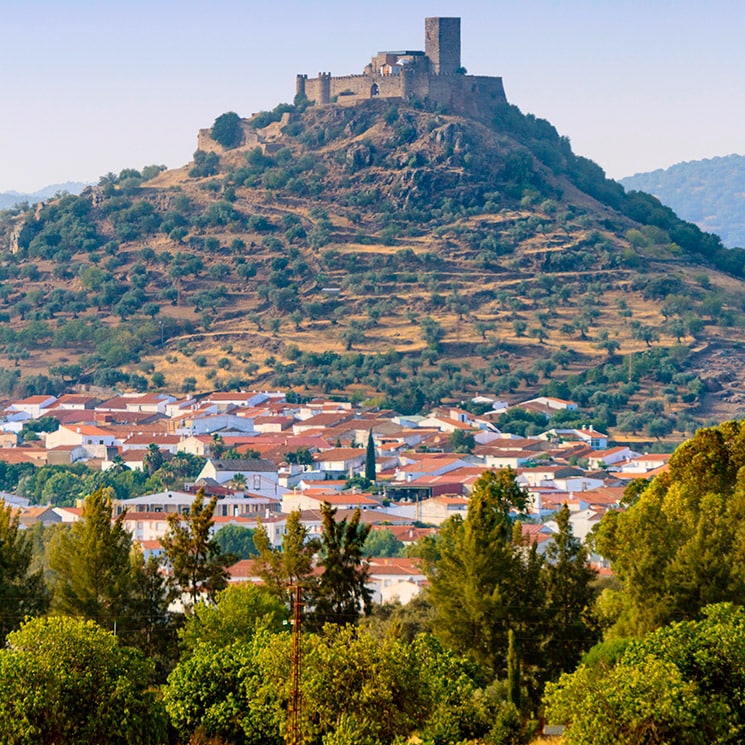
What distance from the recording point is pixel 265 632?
23.5 metres

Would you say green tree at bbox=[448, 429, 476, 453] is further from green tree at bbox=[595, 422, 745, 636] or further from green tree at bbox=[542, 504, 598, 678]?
green tree at bbox=[595, 422, 745, 636]

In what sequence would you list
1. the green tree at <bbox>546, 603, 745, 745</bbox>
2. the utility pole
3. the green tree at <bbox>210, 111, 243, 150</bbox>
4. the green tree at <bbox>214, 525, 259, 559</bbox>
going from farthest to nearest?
the green tree at <bbox>210, 111, 243, 150</bbox>
the green tree at <bbox>214, 525, 259, 559</bbox>
the utility pole
the green tree at <bbox>546, 603, 745, 745</bbox>

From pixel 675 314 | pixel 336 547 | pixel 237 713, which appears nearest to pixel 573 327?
pixel 675 314

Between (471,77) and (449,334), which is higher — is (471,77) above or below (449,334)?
above

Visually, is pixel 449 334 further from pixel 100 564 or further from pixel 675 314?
pixel 100 564

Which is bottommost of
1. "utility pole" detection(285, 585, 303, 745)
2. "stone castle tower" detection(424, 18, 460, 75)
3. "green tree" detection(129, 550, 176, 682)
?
"green tree" detection(129, 550, 176, 682)

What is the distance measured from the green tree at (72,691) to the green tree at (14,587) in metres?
7.60

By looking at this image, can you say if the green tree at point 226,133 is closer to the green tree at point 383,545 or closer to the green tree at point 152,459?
the green tree at point 152,459

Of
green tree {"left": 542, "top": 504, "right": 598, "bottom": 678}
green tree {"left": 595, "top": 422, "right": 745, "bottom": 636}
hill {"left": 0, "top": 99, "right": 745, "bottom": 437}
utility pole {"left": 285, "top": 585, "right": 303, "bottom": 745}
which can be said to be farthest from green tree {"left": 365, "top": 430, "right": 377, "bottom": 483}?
utility pole {"left": 285, "top": 585, "right": 303, "bottom": 745}

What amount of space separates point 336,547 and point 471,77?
93.6 meters

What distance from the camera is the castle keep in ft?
372

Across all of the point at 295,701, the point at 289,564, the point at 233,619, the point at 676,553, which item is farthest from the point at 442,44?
the point at 295,701

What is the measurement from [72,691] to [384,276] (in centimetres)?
8744

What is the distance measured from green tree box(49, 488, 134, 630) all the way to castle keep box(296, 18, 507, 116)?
286 ft
